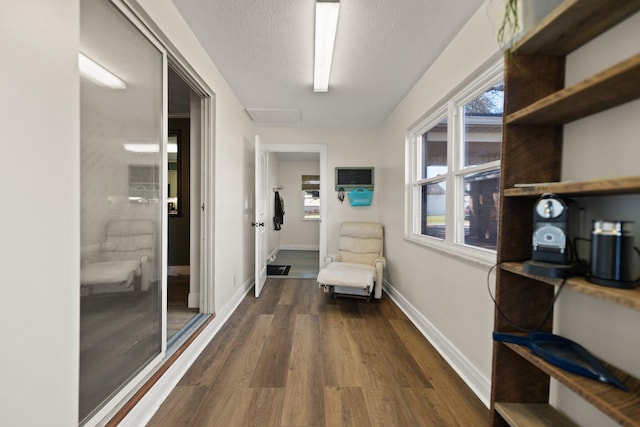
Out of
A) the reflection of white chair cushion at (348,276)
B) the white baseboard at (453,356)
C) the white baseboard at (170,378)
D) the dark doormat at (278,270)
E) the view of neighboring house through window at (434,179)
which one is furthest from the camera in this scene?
the dark doormat at (278,270)

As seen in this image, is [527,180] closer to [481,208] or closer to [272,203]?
[481,208]

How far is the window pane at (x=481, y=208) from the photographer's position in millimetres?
1782

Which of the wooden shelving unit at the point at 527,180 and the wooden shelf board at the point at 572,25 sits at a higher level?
the wooden shelf board at the point at 572,25

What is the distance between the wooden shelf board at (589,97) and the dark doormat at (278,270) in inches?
160

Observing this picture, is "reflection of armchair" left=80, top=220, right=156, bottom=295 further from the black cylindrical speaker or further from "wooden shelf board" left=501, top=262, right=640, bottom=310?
the black cylindrical speaker

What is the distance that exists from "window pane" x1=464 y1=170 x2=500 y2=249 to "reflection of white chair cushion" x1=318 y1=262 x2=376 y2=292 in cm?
131

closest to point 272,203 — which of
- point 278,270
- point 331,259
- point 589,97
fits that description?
point 278,270

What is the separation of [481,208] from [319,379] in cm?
167

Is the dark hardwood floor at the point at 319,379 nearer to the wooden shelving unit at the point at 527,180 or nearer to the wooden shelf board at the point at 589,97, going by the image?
the wooden shelving unit at the point at 527,180

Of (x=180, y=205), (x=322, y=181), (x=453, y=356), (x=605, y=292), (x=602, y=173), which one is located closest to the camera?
(x=605, y=292)

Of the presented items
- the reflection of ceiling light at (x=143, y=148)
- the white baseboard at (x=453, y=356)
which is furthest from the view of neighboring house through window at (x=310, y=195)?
the reflection of ceiling light at (x=143, y=148)

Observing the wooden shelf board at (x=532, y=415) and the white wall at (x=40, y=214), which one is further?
the wooden shelf board at (x=532, y=415)

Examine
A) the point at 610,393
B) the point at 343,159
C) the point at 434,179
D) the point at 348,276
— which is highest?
the point at 343,159

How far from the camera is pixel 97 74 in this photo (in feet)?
4.15
